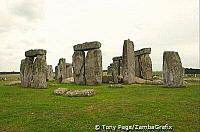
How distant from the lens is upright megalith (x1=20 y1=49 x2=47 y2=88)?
27.6 metres

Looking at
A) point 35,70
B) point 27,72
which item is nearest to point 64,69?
point 27,72

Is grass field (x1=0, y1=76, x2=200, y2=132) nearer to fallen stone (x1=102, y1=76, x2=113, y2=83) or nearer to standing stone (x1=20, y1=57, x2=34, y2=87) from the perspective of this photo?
standing stone (x1=20, y1=57, x2=34, y2=87)

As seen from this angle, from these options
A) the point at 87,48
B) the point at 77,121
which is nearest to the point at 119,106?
the point at 77,121

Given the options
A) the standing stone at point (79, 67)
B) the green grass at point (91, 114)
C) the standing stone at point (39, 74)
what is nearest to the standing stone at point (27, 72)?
the standing stone at point (39, 74)

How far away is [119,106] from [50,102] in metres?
4.08

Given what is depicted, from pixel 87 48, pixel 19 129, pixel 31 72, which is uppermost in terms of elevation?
pixel 87 48

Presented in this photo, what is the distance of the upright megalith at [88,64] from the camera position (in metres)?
31.2

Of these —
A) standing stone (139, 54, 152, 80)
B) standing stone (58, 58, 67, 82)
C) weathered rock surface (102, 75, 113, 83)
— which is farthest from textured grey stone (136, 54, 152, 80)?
standing stone (58, 58, 67, 82)

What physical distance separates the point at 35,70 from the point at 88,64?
19.2 ft

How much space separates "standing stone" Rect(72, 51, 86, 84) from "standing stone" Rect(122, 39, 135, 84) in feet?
13.8

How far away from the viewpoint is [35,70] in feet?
92.2

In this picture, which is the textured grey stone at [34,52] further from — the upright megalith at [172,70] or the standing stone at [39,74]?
the upright megalith at [172,70]

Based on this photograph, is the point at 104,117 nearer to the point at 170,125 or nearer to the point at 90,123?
the point at 90,123

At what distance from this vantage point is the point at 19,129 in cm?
1135
